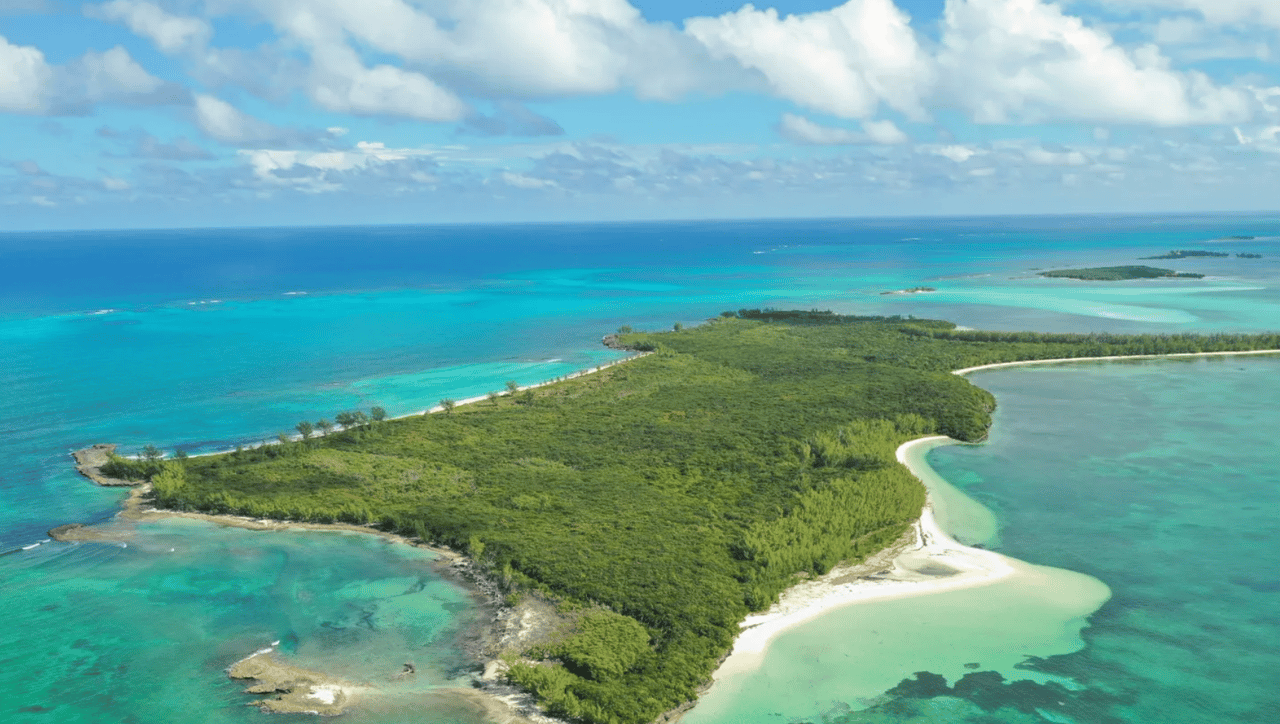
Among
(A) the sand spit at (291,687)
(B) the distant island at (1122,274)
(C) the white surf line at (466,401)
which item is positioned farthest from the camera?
(B) the distant island at (1122,274)

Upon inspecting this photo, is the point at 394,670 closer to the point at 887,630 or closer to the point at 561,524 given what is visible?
the point at 561,524

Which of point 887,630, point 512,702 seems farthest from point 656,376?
point 512,702

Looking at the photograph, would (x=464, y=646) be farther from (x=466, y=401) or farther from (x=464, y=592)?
(x=466, y=401)

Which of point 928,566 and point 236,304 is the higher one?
point 236,304

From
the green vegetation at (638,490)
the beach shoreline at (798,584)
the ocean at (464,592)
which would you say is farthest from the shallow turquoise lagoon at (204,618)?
the green vegetation at (638,490)

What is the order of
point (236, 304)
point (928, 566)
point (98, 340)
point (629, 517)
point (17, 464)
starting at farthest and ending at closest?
point (236, 304), point (98, 340), point (17, 464), point (629, 517), point (928, 566)

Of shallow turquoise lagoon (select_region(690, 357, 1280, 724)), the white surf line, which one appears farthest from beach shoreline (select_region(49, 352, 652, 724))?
shallow turquoise lagoon (select_region(690, 357, 1280, 724))

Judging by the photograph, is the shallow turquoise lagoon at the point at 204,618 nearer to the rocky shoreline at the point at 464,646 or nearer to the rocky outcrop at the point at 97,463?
the rocky shoreline at the point at 464,646
